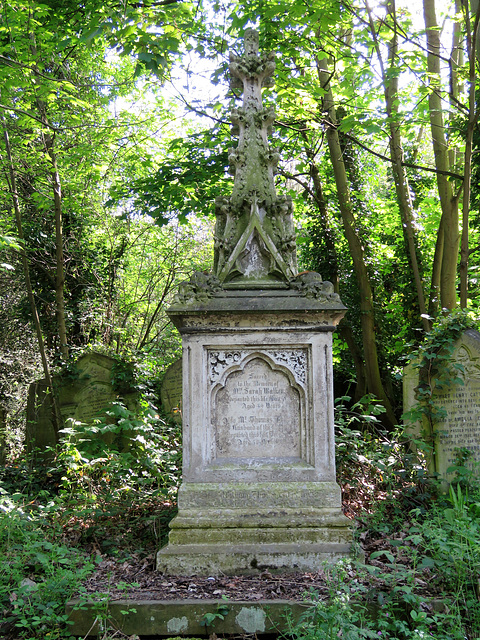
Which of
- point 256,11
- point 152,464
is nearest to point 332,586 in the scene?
point 152,464

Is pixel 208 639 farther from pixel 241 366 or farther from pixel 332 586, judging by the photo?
pixel 241 366

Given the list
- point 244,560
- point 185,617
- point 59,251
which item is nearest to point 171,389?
point 59,251

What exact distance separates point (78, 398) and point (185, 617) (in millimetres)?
6843

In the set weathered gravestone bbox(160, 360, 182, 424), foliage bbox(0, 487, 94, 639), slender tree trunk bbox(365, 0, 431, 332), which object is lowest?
foliage bbox(0, 487, 94, 639)

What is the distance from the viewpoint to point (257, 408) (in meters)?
4.79

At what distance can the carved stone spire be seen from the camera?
196 inches

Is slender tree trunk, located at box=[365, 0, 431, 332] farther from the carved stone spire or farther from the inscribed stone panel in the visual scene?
the carved stone spire

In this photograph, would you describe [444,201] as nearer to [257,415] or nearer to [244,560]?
[257,415]

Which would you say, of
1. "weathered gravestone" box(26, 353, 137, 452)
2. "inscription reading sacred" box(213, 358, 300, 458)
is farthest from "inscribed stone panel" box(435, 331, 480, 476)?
"weathered gravestone" box(26, 353, 137, 452)

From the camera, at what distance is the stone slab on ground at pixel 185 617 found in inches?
135

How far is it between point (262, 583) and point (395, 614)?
100cm

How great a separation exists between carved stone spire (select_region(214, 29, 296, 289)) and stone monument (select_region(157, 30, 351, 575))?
2 centimetres

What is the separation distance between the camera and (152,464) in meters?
6.07

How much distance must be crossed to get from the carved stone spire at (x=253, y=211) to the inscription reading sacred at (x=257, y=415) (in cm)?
83
